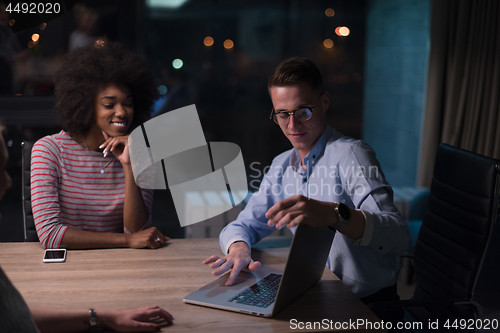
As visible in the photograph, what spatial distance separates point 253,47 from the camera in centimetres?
358

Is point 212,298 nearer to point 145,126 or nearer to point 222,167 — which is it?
point 145,126

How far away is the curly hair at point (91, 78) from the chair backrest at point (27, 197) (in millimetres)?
179

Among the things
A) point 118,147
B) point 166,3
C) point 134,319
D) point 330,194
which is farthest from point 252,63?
point 134,319

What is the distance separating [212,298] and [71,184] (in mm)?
939

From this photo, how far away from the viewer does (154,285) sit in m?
1.25

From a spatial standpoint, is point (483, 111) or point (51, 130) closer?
point (483, 111)

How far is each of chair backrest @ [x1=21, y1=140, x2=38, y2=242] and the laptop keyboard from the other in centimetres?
112

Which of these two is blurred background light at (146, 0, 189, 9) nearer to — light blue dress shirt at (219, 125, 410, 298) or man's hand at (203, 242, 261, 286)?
light blue dress shirt at (219, 125, 410, 298)

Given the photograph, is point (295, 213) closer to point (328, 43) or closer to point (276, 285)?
point (276, 285)

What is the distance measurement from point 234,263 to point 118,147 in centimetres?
81

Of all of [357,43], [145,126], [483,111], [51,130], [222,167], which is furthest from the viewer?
[357,43]

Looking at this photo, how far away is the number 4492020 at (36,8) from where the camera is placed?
308cm

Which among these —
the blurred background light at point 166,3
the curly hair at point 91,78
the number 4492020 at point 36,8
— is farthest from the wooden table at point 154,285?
the blurred background light at point 166,3

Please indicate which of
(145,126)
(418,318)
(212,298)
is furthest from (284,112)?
(145,126)
